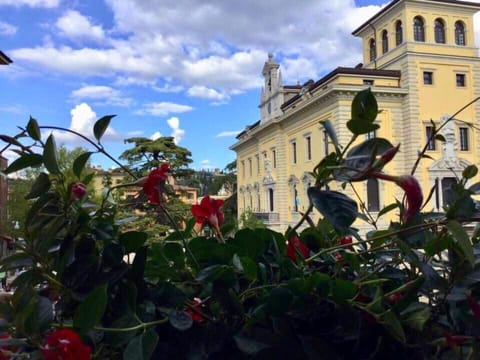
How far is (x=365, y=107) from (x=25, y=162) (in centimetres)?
39

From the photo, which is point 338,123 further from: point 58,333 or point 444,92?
point 58,333

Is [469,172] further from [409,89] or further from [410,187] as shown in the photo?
[409,89]

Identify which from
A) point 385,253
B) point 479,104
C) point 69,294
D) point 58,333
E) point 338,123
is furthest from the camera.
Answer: point 479,104

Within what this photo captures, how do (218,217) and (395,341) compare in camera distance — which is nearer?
(395,341)

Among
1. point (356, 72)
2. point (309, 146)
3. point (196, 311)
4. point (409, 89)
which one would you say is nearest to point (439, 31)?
point (409, 89)

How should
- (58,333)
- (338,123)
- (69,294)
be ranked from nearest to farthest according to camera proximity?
(58,333) < (69,294) < (338,123)

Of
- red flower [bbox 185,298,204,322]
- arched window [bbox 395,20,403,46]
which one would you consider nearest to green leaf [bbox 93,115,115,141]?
red flower [bbox 185,298,204,322]

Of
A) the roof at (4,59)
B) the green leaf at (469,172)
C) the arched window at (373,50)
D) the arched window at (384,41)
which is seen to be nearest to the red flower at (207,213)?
the green leaf at (469,172)

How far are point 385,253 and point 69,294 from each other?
44 centimetres

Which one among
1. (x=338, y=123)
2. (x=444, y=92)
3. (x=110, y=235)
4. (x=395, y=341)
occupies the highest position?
(x=444, y=92)

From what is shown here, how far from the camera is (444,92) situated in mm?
18562

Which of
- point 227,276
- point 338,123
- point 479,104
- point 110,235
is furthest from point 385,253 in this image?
point 479,104

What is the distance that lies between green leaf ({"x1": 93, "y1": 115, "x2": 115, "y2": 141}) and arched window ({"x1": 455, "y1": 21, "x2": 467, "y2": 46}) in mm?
21561

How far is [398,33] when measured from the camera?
19000mm
